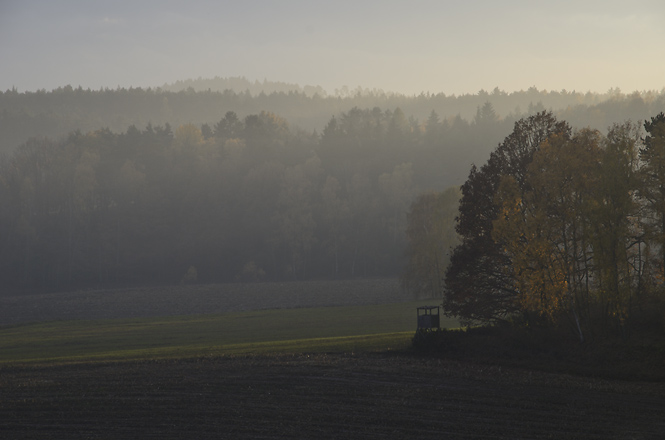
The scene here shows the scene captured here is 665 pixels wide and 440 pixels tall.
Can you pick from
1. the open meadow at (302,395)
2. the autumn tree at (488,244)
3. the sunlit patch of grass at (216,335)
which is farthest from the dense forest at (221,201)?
the open meadow at (302,395)

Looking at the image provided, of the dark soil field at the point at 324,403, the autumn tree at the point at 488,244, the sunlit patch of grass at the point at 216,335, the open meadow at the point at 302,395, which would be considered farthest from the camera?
the autumn tree at the point at 488,244

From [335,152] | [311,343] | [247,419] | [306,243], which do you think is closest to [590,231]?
[311,343]

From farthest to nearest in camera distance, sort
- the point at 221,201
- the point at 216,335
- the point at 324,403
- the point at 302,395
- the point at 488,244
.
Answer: the point at 221,201 < the point at 216,335 < the point at 488,244 < the point at 302,395 < the point at 324,403

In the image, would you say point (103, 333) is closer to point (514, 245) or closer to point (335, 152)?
point (514, 245)

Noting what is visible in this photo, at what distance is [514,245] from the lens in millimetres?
36031

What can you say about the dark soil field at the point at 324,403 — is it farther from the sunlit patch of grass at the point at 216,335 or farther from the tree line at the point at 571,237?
the tree line at the point at 571,237

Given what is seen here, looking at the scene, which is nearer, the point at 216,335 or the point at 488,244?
the point at 488,244

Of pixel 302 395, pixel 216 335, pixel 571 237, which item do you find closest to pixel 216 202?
pixel 216 335

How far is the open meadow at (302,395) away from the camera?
65.9 ft

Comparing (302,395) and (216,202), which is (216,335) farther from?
(216,202)

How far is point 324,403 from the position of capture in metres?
23.5

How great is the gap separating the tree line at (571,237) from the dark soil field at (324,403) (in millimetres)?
7922

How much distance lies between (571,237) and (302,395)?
70.1ft

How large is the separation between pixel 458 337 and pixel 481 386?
11205 mm
